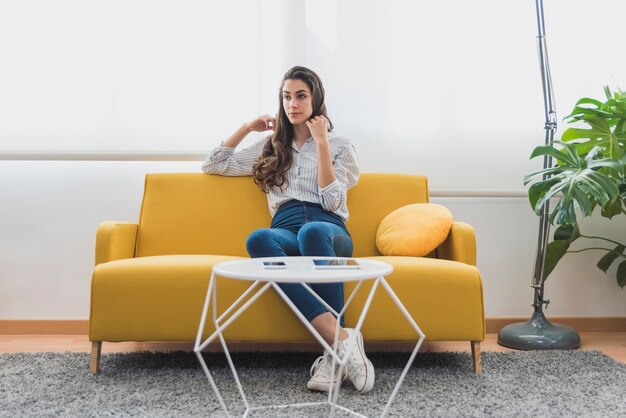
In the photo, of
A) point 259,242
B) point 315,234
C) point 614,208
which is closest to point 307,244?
point 315,234

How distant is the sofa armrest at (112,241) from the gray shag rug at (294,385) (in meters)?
0.37

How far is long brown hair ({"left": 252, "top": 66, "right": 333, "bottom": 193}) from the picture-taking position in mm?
2514

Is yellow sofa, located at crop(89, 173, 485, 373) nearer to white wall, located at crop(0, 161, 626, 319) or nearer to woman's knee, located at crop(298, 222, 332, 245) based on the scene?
woman's knee, located at crop(298, 222, 332, 245)

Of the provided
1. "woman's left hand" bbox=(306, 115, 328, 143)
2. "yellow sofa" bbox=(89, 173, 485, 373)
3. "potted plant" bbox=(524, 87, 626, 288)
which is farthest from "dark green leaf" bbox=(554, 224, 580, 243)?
"woman's left hand" bbox=(306, 115, 328, 143)

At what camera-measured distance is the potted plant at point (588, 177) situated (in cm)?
246

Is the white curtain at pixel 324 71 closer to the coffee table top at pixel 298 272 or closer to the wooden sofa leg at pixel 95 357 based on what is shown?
the wooden sofa leg at pixel 95 357

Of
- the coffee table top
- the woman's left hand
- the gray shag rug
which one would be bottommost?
the gray shag rug

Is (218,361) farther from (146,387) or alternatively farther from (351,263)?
(351,263)

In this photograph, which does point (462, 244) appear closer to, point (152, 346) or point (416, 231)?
point (416, 231)

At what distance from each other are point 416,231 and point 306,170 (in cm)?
49

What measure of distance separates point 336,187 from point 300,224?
191 millimetres

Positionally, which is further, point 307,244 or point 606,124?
point 606,124

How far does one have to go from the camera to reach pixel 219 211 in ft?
8.80

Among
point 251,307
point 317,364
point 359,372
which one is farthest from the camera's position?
point 251,307
